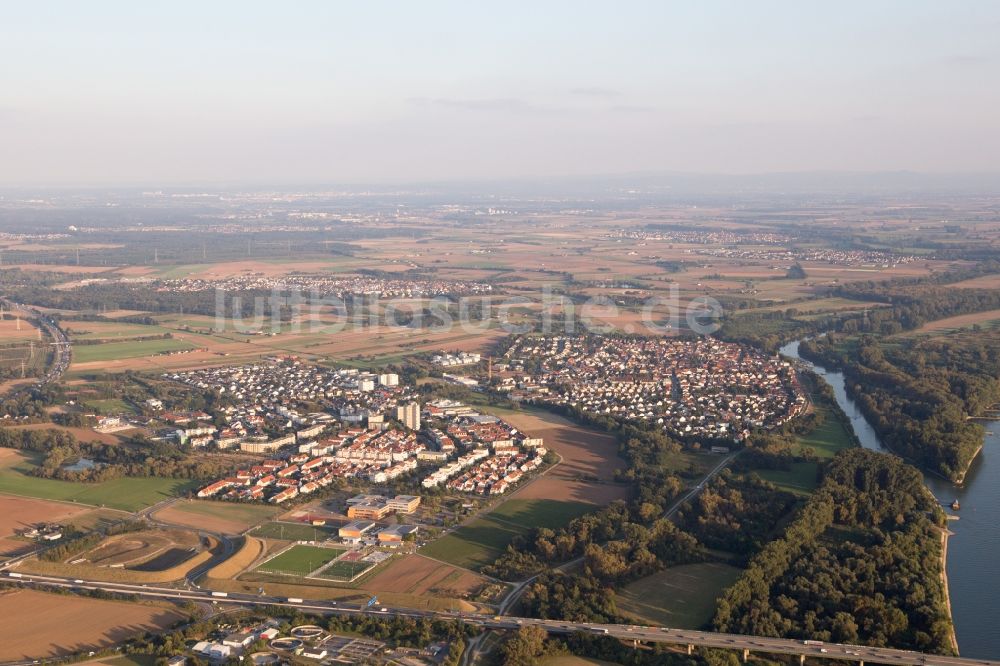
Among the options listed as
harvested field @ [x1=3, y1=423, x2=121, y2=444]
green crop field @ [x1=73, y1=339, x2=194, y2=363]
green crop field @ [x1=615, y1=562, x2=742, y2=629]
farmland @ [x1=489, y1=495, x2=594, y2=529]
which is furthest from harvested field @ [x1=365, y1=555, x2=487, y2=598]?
green crop field @ [x1=73, y1=339, x2=194, y2=363]

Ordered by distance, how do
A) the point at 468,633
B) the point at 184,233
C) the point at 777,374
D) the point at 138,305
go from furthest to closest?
the point at 184,233 < the point at 138,305 < the point at 777,374 < the point at 468,633

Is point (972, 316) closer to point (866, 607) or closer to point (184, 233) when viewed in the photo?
point (866, 607)

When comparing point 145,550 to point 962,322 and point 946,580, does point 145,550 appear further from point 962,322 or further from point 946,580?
point 962,322

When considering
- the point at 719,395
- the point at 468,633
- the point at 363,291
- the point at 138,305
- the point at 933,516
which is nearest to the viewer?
the point at 468,633

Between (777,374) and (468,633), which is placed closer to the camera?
(468,633)

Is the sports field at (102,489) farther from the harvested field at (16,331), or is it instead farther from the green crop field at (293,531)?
the harvested field at (16,331)

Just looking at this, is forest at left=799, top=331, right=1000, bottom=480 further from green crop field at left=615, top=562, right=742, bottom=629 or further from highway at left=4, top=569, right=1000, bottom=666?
highway at left=4, top=569, right=1000, bottom=666

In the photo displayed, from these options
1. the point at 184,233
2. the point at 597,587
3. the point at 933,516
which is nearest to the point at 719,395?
the point at 933,516
